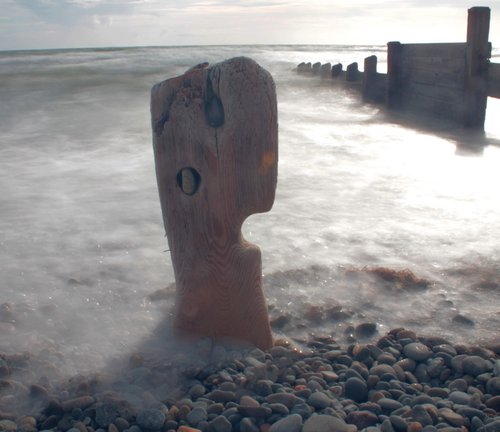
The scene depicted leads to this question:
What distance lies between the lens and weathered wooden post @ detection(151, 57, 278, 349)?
2.56 metres

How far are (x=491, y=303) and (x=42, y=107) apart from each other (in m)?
10.9

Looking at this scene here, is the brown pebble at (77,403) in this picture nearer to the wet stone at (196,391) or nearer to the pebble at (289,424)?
the wet stone at (196,391)

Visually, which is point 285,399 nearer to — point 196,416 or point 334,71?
point 196,416

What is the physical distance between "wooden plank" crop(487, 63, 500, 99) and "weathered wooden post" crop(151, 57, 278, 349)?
6.06 meters

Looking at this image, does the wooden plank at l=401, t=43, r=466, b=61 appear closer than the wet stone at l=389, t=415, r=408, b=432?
No

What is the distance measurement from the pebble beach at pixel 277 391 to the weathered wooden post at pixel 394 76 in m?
8.02

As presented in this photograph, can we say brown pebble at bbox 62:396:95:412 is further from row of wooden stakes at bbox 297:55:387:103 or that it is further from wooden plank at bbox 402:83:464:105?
row of wooden stakes at bbox 297:55:387:103

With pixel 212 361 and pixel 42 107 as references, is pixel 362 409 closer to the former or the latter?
pixel 212 361

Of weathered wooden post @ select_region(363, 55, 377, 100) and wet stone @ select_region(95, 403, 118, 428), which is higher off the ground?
weathered wooden post @ select_region(363, 55, 377, 100)

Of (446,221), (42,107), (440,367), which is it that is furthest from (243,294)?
(42,107)

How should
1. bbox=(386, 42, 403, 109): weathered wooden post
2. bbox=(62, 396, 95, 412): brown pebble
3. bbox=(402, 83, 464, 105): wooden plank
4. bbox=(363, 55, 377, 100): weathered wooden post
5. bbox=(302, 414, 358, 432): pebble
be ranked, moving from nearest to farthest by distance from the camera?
bbox=(302, 414, 358, 432): pebble
bbox=(62, 396, 95, 412): brown pebble
bbox=(402, 83, 464, 105): wooden plank
bbox=(386, 42, 403, 109): weathered wooden post
bbox=(363, 55, 377, 100): weathered wooden post

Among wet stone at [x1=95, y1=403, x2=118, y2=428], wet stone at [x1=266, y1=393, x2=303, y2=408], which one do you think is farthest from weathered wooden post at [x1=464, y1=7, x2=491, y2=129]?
wet stone at [x1=95, y1=403, x2=118, y2=428]

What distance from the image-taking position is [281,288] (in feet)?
11.6

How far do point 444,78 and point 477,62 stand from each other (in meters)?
0.95
